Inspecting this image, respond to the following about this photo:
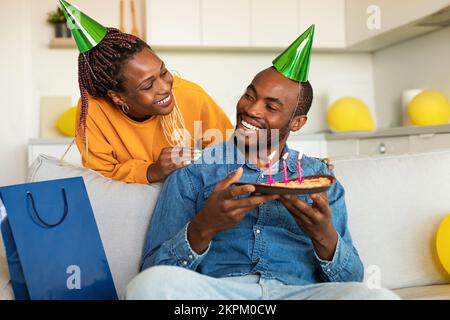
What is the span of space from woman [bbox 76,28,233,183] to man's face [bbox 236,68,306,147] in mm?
173

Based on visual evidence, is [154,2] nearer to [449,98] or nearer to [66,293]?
[449,98]

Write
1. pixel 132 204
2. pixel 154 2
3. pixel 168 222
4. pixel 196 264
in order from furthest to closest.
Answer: pixel 154 2, pixel 132 204, pixel 168 222, pixel 196 264

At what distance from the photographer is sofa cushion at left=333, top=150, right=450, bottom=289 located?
1753 millimetres

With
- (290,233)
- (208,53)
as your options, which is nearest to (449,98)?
(208,53)

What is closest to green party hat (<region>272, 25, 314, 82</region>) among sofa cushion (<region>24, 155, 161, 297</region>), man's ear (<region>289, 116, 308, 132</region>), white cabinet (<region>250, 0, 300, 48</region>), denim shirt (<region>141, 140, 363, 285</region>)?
man's ear (<region>289, 116, 308, 132</region>)

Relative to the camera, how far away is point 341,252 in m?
1.41

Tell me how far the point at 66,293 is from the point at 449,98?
2832 mm

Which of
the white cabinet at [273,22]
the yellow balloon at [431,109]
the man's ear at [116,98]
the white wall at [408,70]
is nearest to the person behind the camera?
the man's ear at [116,98]

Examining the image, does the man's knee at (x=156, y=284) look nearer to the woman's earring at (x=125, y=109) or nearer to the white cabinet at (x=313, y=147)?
the woman's earring at (x=125, y=109)

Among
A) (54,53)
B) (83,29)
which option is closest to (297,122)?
(83,29)

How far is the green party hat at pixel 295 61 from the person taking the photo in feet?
5.25

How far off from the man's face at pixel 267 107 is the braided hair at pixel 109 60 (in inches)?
14.3

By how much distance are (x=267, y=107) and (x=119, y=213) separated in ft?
1.59

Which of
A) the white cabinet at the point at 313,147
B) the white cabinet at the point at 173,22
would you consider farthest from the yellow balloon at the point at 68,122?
the white cabinet at the point at 313,147
